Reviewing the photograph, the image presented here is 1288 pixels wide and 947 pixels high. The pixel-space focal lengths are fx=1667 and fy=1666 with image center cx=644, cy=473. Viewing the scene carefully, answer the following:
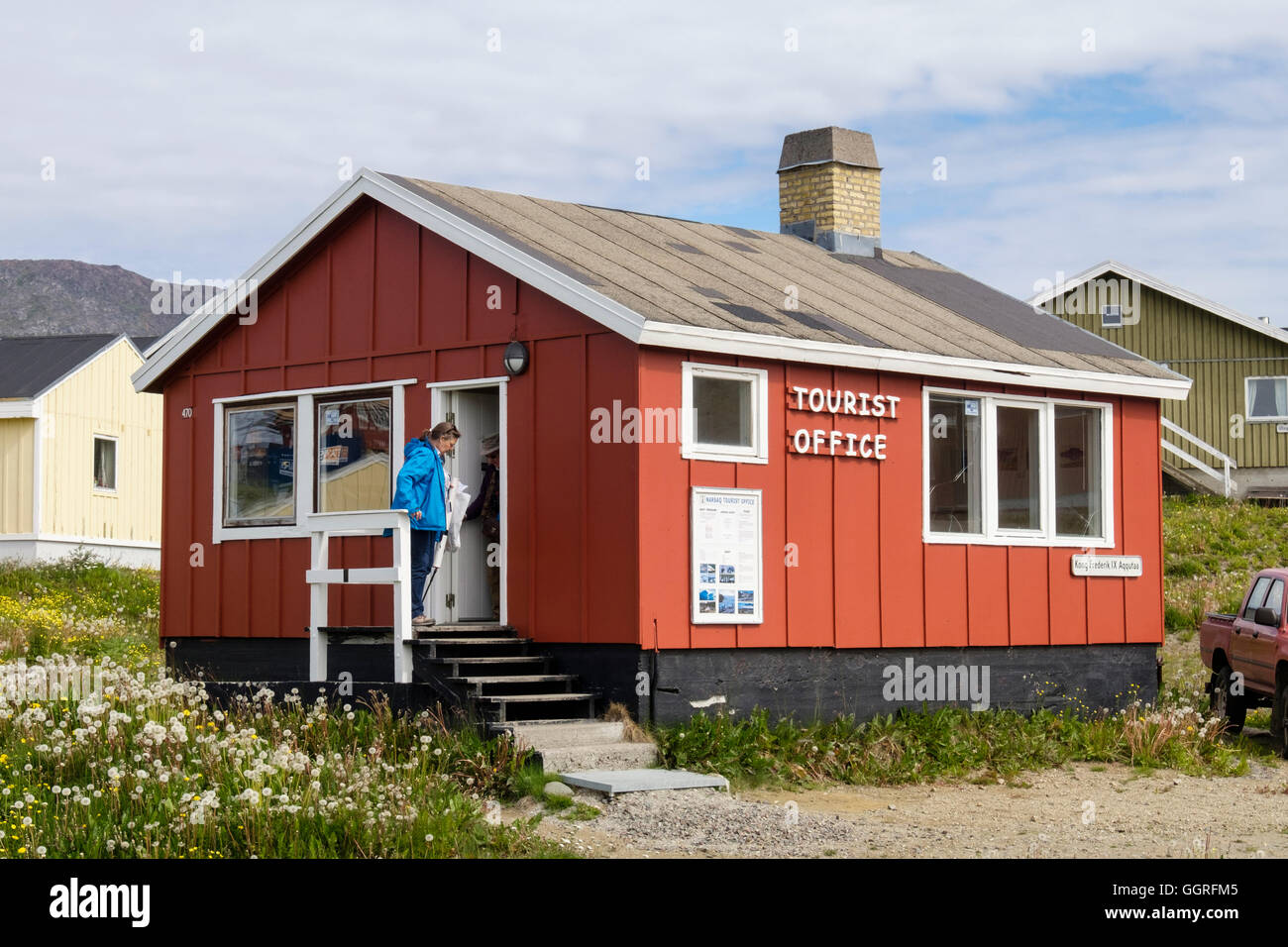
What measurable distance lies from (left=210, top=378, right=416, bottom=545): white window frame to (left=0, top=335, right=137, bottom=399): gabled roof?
16048 millimetres

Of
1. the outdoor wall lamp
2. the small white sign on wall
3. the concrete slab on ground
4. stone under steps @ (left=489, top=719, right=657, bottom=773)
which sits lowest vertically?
the concrete slab on ground

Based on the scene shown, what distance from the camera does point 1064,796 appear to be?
1344cm

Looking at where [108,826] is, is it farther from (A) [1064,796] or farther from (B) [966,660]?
(B) [966,660]

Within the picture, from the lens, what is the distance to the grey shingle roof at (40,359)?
32.0 meters

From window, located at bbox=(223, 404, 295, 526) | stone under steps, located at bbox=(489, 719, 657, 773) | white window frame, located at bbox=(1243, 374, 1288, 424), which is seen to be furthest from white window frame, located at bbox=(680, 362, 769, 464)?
white window frame, located at bbox=(1243, 374, 1288, 424)

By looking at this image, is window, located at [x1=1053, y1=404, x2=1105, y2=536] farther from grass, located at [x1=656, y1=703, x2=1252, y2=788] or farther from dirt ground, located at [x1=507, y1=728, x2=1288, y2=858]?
dirt ground, located at [x1=507, y1=728, x2=1288, y2=858]

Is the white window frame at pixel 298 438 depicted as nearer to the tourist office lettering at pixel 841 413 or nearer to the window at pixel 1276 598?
the tourist office lettering at pixel 841 413

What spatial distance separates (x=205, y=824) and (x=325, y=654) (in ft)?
18.3

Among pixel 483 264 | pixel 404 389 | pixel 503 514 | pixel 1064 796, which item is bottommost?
pixel 1064 796

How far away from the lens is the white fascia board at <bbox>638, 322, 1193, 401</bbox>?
1377cm

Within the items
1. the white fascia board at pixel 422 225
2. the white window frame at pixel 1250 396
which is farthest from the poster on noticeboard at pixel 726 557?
the white window frame at pixel 1250 396

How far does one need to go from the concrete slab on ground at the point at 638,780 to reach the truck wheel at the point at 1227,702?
7.35m

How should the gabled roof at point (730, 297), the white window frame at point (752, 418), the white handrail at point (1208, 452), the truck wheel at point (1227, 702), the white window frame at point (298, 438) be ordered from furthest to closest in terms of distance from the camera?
the white handrail at point (1208, 452) < the truck wheel at point (1227, 702) < the white window frame at point (298, 438) < the gabled roof at point (730, 297) < the white window frame at point (752, 418)
